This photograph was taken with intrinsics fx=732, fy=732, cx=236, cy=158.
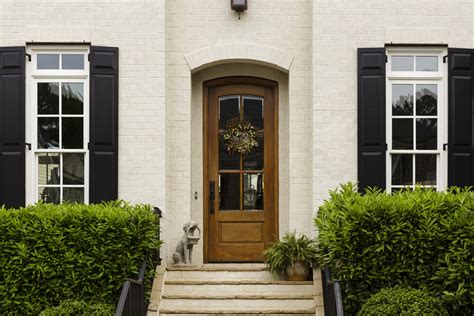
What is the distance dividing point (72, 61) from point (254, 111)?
257 cm

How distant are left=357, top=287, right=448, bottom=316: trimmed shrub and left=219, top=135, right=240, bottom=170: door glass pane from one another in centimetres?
319

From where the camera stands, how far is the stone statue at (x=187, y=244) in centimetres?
933

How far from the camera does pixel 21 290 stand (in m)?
8.16

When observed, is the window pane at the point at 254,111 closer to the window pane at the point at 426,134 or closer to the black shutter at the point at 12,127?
the window pane at the point at 426,134

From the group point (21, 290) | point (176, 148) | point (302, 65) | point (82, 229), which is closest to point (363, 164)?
point (302, 65)

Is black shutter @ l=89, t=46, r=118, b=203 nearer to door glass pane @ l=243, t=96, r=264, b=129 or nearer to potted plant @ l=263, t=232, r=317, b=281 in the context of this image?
door glass pane @ l=243, t=96, r=264, b=129

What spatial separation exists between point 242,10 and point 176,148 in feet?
6.70

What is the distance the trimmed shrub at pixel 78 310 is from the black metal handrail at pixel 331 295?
227cm

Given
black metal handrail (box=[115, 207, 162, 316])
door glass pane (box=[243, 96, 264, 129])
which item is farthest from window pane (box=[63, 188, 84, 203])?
door glass pane (box=[243, 96, 264, 129])

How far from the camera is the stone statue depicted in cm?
933

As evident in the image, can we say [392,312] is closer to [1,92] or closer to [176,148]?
[176,148]

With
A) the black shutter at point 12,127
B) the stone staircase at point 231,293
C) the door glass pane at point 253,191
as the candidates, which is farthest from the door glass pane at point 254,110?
the black shutter at point 12,127

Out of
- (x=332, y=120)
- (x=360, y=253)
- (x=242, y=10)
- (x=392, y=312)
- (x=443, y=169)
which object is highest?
(x=242, y=10)

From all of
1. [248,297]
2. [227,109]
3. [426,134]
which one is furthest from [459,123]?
[248,297]
